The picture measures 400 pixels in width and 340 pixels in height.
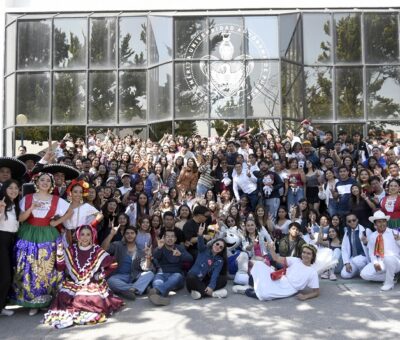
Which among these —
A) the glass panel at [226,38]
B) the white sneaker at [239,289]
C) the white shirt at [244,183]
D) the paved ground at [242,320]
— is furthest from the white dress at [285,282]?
the glass panel at [226,38]

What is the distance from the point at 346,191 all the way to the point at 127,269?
436 centimetres

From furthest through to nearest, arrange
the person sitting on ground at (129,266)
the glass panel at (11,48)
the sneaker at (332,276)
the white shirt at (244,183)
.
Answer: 1. the glass panel at (11,48)
2. the white shirt at (244,183)
3. the sneaker at (332,276)
4. the person sitting on ground at (129,266)

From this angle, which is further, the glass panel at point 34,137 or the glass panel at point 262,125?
the glass panel at point 34,137

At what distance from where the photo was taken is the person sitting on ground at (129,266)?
633cm

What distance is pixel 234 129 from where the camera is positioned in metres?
15.0

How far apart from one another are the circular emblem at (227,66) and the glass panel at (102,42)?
3118 millimetres

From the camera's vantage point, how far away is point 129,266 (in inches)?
265

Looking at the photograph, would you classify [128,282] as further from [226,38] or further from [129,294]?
[226,38]

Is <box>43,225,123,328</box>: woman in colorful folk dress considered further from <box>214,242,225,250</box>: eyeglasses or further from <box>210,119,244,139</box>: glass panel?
<box>210,119,244,139</box>: glass panel

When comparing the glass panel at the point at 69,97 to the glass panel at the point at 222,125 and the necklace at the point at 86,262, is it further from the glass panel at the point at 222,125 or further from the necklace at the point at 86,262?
the necklace at the point at 86,262

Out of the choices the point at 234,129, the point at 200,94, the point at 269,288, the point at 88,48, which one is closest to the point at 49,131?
the point at 88,48

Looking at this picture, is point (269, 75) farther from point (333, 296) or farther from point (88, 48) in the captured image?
point (333, 296)

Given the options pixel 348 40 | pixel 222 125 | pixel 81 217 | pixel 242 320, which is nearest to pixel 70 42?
pixel 222 125

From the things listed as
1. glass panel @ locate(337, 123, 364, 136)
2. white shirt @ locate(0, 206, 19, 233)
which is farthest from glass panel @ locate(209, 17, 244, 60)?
white shirt @ locate(0, 206, 19, 233)
